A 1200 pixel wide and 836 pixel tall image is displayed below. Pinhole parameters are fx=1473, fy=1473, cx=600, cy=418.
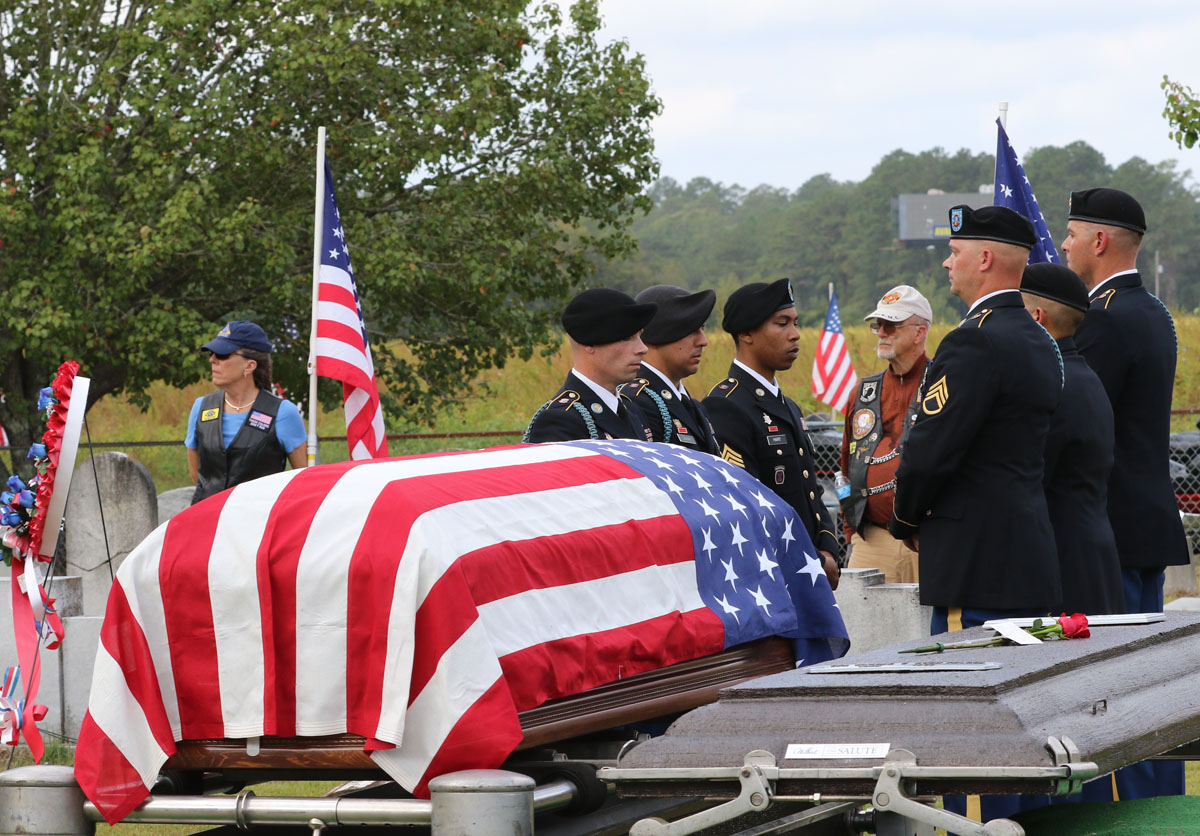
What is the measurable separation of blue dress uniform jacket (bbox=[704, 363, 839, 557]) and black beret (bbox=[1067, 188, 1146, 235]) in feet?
4.12

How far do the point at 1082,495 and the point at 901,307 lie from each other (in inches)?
81.4

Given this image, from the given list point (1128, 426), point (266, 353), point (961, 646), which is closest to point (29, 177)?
point (266, 353)

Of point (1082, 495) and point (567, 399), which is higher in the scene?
point (567, 399)

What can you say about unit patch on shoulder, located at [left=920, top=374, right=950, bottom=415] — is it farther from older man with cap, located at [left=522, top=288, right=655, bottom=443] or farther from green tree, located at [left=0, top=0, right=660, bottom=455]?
green tree, located at [left=0, top=0, right=660, bottom=455]

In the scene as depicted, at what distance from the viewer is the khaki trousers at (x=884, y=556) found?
7.24 m

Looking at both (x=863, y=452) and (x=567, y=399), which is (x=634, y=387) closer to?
(x=567, y=399)

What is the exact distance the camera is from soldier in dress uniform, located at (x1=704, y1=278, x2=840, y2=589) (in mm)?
5445

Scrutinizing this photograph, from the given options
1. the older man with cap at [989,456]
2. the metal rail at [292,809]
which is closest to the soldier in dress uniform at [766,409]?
the older man with cap at [989,456]

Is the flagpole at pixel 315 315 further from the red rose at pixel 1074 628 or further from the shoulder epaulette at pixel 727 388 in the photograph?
the red rose at pixel 1074 628

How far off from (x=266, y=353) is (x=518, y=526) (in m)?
4.03

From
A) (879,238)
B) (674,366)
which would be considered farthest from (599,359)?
(879,238)

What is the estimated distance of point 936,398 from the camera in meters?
4.12

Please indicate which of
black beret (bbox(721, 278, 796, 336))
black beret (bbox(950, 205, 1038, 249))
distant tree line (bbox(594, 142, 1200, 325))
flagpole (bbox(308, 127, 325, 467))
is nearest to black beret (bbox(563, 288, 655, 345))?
black beret (bbox(721, 278, 796, 336))

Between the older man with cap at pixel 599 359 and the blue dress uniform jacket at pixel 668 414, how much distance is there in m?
0.50
